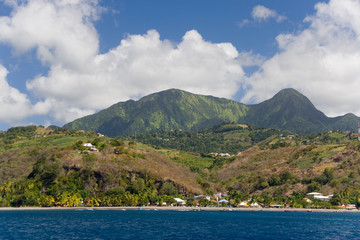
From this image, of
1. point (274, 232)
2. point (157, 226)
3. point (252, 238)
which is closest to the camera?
point (252, 238)

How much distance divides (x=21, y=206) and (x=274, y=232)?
150 metres

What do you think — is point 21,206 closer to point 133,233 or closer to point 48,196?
point 48,196

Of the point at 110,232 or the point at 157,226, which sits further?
the point at 157,226

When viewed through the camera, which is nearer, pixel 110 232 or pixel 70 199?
pixel 110 232

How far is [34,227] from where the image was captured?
11194cm

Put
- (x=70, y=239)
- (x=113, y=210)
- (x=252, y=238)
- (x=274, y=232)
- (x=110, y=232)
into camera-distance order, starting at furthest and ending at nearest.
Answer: (x=113, y=210)
(x=274, y=232)
(x=110, y=232)
(x=252, y=238)
(x=70, y=239)

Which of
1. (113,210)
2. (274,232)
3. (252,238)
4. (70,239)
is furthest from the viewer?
(113,210)

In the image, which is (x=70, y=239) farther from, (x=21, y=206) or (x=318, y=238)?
(x=21, y=206)

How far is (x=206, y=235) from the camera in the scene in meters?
100

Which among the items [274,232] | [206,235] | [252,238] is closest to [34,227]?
[206,235]

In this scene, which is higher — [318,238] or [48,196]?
[48,196]

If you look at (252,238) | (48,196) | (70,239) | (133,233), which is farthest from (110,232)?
(48,196)

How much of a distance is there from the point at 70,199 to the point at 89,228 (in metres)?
95.6

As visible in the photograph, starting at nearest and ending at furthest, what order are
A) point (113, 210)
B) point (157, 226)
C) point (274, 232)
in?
1. point (274, 232)
2. point (157, 226)
3. point (113, 210)
